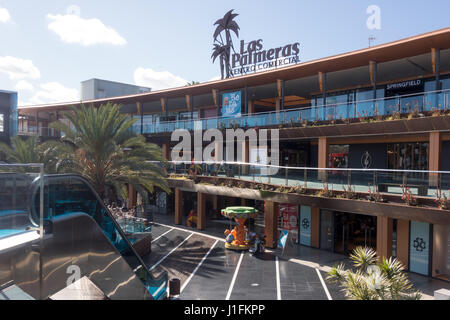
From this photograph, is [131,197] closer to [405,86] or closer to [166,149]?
[166,149]

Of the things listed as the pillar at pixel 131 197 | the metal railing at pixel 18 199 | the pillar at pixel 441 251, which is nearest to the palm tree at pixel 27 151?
the pillar at pixel 131 197

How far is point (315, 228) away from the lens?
21.5 metres

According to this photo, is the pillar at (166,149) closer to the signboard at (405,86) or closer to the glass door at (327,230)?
the glass door at (327,230)

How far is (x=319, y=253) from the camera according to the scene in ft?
66.2

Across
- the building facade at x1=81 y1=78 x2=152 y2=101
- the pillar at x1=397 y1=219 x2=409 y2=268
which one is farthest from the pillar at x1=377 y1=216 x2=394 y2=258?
the building facade at x1=81 y1=78 x2=152 y2=101

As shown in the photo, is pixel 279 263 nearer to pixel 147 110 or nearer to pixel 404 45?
pixel 404 45

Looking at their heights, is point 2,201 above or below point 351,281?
above

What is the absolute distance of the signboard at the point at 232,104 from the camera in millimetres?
27031

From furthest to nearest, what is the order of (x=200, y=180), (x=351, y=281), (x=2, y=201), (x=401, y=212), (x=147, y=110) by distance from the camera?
(x=147, y=110) → (x=200, y=180) → (x=401, y=212) → (x=351, y=281) → (x=2, y=201)

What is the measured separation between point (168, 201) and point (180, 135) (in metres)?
6.38

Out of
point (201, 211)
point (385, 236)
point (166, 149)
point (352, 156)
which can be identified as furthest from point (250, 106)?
point (385, 236)
